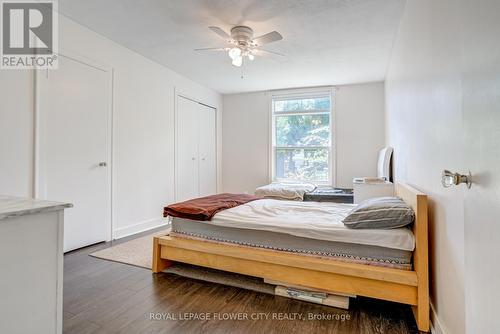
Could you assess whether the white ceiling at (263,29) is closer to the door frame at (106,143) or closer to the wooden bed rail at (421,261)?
the door frame at (106,143)

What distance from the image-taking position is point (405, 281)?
163 cm

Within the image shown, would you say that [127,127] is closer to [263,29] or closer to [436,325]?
[263,29]

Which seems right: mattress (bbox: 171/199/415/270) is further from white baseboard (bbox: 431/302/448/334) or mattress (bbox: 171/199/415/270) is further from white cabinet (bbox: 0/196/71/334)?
white cabinet (bbox: 0/196/71/334)

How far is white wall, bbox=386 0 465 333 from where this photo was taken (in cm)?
125

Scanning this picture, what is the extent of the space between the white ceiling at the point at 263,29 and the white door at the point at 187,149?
69cm

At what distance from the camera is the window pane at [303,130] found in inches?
207

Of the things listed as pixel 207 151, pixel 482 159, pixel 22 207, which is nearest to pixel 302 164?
pixel 207 151

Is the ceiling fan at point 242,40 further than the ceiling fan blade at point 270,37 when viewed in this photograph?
Yes

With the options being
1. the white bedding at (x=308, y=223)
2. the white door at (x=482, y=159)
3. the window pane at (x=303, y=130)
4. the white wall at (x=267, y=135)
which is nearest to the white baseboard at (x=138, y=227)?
the white bedding at (x=308, y=223)

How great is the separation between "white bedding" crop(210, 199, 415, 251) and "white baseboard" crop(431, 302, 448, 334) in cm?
38

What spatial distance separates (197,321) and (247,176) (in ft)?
13.6

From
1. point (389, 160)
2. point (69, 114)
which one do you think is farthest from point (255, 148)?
point (69, 114)

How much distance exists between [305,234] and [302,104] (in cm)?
394

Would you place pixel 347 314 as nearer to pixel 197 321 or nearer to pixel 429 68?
pixel 197 321
